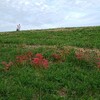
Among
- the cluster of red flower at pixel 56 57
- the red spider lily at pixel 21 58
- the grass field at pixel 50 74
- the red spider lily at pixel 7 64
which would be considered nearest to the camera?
the grass field at pixel 50 74

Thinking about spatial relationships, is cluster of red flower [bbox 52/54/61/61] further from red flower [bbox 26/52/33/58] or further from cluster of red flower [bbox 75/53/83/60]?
red flower [bbox 26/52/33/58]

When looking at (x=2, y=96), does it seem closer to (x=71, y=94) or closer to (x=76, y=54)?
(x=71, y=94)

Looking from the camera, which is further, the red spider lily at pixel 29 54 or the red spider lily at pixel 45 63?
the red spider lily at pixel 29 54

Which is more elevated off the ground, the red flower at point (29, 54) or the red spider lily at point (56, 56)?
the red flower at point (29, 54)

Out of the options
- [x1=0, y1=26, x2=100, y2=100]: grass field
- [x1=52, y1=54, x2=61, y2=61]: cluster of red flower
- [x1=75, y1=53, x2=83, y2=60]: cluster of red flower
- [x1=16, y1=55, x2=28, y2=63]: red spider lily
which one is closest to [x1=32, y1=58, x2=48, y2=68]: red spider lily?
[x1=0, y1=26, x2=100, y2=100]: grass field

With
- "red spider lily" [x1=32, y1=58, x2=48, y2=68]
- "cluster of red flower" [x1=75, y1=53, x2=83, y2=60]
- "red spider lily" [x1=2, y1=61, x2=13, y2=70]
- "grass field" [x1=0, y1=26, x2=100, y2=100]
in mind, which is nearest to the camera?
"grass field" [x1=0, y1=26, x2=100, y2=100]

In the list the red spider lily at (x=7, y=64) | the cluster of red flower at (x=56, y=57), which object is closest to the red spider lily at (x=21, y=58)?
the red spider lily at (x=7, y=64)

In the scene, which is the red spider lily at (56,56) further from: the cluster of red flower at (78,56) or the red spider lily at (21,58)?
the red spider lily at (21,58)

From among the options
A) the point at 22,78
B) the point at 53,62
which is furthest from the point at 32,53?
the point at 22,78

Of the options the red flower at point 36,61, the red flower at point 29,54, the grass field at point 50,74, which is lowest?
the grass field at point 50,74

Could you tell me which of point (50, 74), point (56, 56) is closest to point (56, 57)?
point (56, 56)

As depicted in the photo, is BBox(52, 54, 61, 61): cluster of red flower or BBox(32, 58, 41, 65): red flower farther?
BBox(52, 54, 61, 61): cluster of red flower

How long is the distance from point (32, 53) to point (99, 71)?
130 inches

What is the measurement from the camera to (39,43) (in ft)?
58.8
